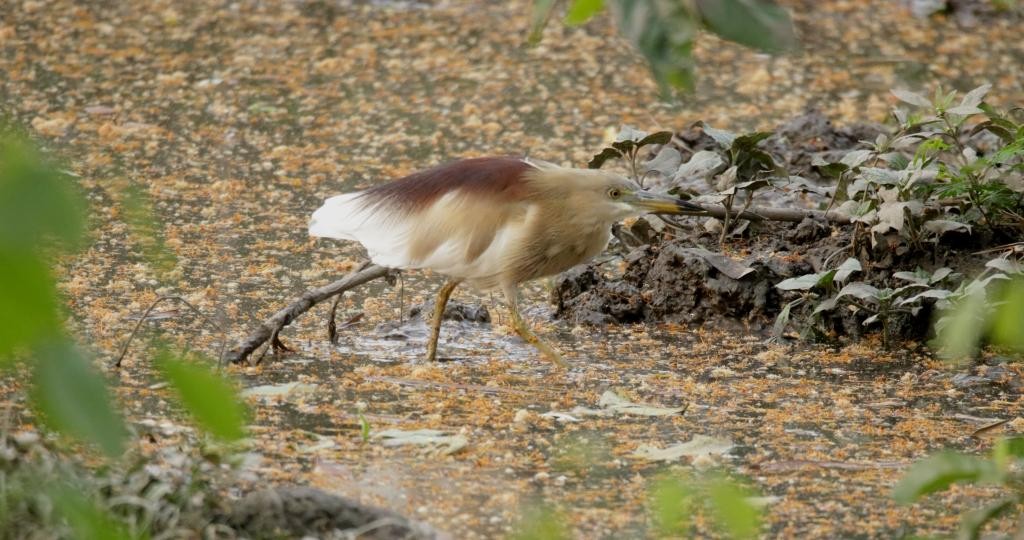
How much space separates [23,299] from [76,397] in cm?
14

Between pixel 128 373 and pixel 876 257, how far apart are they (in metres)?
2.53

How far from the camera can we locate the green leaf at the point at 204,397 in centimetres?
161

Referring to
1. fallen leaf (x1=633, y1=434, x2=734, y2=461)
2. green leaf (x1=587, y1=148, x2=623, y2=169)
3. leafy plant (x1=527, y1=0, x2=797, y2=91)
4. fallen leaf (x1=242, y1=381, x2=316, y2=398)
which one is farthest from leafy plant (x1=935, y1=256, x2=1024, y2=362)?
leafy plant (x1=527, y1=0, x2=797, y2=91)

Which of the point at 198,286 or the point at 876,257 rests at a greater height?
the point at 876,257

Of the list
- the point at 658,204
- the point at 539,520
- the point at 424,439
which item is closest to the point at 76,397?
the point at 539,520

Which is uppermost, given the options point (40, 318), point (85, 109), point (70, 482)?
point (40, 318)

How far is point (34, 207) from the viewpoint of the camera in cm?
140

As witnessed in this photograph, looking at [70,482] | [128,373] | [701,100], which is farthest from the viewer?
[701,100]

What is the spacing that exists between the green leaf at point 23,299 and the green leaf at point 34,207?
0.06 feet

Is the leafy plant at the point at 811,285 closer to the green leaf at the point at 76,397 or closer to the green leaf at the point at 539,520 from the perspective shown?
the green leaf at the point at 539,520

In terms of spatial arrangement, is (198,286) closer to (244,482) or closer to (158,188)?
(158,188)

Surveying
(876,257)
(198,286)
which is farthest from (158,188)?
(876,257)

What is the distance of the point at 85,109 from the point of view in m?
7.57

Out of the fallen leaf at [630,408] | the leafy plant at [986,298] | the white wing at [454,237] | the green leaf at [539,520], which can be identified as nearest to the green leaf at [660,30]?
the green leaf at [539,520]
